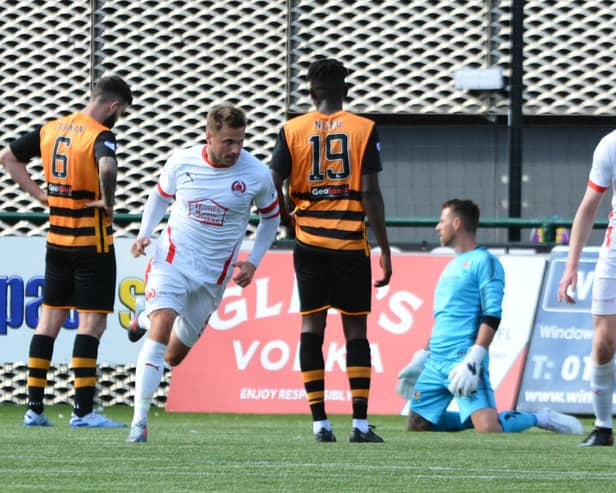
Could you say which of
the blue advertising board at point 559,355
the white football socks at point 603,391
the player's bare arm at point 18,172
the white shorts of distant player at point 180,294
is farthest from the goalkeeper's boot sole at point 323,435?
the blue advertising board at point 559,355

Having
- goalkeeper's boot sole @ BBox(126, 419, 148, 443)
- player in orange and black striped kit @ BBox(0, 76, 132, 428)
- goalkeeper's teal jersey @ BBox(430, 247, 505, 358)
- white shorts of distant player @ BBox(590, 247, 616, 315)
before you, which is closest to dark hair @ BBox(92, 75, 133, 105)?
player in orange and black striped kit @ BBox(0, 76, 132, 428)

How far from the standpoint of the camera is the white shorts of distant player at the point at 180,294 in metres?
7.65

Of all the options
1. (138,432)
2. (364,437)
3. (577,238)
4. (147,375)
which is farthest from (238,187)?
(577,238)

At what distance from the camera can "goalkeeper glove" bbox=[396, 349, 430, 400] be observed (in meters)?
10.4

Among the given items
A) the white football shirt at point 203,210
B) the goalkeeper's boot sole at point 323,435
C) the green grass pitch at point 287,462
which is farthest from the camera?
the goalkeeper's boot sole at point 323,435

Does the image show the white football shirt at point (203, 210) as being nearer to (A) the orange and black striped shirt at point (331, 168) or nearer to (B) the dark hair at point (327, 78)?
(A) the orange and black striped shirt at point (331, 168)

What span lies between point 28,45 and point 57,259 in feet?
24.7

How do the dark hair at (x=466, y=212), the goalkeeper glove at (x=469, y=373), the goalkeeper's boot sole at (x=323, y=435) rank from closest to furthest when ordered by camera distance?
the goalkeeper's boot sole at (x=323, y=435) → the goalkeeper glove at (x=469, y=373) → the dark hair at (x=466, y=212)

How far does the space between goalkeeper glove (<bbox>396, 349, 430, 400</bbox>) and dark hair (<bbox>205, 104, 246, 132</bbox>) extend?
321cm

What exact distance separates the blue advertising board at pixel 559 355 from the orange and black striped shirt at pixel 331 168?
11.4ft

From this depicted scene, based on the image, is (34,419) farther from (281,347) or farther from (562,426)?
(562,426)

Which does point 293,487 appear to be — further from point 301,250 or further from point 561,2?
point 561,2

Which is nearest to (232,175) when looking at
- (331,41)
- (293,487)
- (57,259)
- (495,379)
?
(57,259)

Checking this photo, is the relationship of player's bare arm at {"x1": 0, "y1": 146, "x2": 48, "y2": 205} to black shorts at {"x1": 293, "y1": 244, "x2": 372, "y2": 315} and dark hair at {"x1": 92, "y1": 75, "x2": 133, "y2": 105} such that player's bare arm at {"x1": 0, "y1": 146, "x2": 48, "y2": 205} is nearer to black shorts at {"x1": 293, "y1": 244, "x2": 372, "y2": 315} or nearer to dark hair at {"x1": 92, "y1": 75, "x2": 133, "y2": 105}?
dark hair at {"x1": 92, "y1": 75, "x2": 133, "y2": 105}
